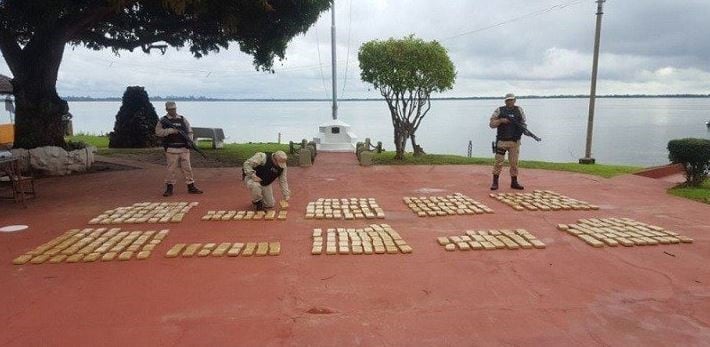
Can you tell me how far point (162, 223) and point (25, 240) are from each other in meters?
1.76

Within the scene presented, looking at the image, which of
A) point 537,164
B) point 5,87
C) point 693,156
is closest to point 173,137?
point 537,164

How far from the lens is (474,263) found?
18.0 ft

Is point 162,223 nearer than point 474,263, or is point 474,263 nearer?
point 474,263

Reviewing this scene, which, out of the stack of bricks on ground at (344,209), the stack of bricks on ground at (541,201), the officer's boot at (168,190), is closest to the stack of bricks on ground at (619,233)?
the stack of bricks on ground at (541,201)

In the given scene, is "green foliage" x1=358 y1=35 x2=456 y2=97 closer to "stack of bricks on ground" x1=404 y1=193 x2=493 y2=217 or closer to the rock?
"stack of bricks on ground" x1=404 y1=193 x2=493 y2=217

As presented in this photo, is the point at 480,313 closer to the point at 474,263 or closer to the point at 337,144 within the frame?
the point at 474,263

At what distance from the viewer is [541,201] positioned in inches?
343

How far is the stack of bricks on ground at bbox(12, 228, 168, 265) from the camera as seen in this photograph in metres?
5.58

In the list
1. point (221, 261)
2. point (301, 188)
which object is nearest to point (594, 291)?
point (221, 261)

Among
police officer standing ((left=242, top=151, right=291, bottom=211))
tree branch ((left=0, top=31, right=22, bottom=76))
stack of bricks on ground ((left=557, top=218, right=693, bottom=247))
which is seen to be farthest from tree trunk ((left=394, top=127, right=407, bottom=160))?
tree branch ((left=0, top=31, right=22, bottom=76))

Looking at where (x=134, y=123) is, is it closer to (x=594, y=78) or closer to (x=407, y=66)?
(x=407, y=66)

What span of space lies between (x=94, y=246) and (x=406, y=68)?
1116 cm

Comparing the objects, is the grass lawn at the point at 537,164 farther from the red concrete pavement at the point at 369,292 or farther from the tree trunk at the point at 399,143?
the red concrete pavement at the point at 369,292

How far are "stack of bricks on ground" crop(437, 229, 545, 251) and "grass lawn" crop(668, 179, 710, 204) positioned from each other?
15.8 ft
